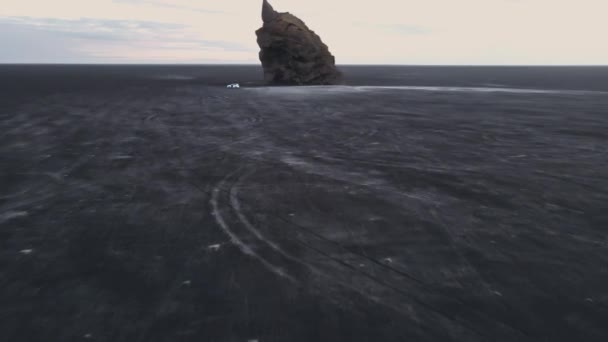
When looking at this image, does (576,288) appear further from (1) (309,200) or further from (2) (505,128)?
(2) (505,128)

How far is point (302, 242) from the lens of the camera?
7.64 m

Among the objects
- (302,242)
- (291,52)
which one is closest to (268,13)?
(291,52)

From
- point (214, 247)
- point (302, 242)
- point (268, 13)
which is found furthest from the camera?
point (268, 13)

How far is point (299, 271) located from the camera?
654 cm

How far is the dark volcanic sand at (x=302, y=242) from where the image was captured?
17.4ft

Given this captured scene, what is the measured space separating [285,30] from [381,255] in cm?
6762

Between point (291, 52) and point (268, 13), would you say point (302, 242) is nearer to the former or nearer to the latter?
point (291, 52)

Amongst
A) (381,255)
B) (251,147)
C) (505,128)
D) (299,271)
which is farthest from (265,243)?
(505,128)

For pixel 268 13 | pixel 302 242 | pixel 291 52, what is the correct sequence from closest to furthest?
1. pixel 302 242
2. pixel 291 52
3. pixel 268 13

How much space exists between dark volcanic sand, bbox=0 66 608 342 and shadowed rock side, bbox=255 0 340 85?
184ft

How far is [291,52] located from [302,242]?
65906 millimetres

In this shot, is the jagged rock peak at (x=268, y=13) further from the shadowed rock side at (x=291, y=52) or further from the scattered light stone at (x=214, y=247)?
the scattered light stone at (x=214, y=247)

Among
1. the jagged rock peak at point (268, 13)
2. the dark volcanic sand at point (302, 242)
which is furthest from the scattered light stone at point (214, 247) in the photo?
the jagged rock peak at point (268, 13)

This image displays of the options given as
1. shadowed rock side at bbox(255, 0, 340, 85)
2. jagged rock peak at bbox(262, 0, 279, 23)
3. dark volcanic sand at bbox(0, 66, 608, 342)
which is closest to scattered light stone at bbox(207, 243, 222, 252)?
dark volcanic sand at bbox(0, 66, 608, 342)
